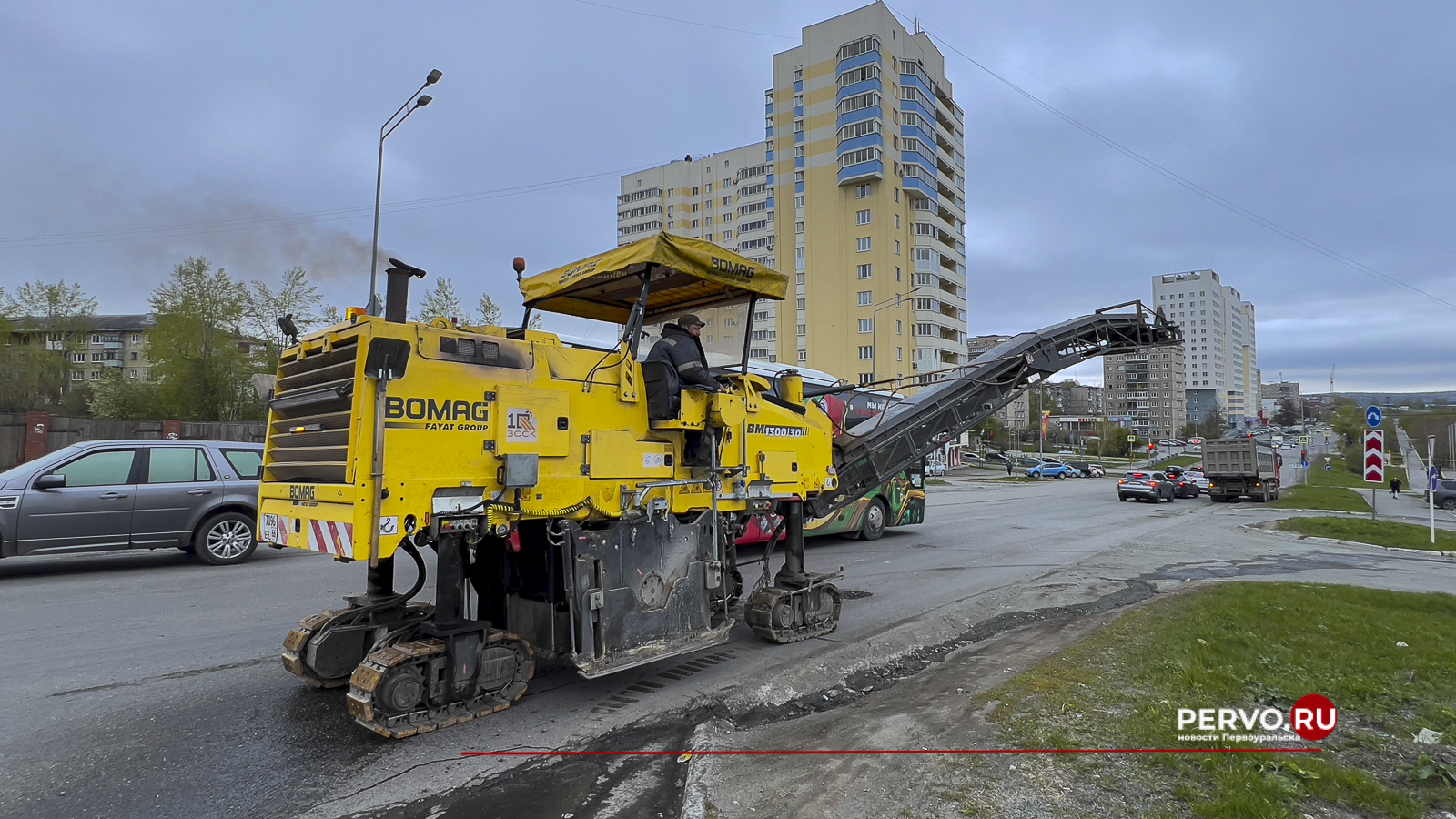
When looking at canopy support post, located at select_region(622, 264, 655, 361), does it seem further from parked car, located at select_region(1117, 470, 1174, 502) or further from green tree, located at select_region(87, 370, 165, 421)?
green tree, located at select_region(87, 370, 165, 421)

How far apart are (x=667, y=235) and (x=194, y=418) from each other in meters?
34.1

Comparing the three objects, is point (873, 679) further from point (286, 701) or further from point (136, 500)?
point (136, 500)

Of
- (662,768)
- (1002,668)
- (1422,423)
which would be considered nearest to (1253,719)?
(1002,668)

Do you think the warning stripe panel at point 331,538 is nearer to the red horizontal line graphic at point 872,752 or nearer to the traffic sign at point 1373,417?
the red horizontal line graphic at point 872,752

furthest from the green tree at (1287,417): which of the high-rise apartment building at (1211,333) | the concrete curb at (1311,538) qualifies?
the concrete curb at (1311,538)

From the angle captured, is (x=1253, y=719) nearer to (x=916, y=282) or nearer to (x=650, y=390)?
(x=650, y=390)

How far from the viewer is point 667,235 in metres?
5.45

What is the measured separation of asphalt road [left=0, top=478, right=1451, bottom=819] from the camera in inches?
152

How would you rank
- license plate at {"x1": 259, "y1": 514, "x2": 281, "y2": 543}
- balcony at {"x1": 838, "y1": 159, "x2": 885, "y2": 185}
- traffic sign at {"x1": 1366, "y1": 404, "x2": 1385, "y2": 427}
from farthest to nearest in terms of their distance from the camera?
balcony at {"x1": 838, "y1": 159, "x2": 885, "y2": 185} → traffic sign at {"x1": 1366, "y1": 404, "x2": 1385, "y2": 427} → license plate at {"x1": 259, "y1": 514, "x2": 281, "y2": 543}

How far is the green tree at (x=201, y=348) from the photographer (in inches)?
1242

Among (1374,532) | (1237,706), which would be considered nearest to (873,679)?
(1237,706)

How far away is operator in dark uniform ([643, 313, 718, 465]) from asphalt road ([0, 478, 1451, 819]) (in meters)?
1.86

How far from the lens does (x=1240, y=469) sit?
99.7 feet

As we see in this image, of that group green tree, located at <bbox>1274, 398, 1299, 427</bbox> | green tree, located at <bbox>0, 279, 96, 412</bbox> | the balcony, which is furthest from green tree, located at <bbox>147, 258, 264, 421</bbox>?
green tree, located at <bbox>1274, 398, 1299, 427</bbox>
